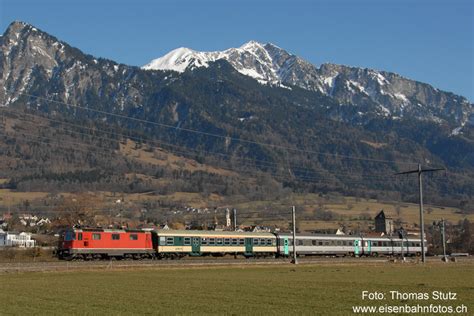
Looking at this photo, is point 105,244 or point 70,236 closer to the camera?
point 70,236

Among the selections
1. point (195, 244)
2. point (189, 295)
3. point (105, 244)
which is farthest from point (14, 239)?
point (189, 295)

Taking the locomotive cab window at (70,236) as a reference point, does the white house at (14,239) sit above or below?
below

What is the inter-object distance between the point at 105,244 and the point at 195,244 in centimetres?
1413

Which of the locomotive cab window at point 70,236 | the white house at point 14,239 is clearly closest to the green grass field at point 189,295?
the locomotive cab window at point 70,236

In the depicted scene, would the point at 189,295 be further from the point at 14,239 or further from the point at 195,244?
the point at 14,239

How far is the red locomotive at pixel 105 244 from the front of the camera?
292ft

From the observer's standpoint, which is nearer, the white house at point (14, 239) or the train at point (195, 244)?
the train at point (195, 244)

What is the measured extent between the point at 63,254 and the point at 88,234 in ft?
13.2

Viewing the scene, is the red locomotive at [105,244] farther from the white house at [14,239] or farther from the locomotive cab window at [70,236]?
the white house at [14,239]

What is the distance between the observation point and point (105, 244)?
9175 cm

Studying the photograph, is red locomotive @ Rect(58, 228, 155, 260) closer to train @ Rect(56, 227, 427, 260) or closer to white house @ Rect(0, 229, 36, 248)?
train @ Rect(56, 227, 427, 260)

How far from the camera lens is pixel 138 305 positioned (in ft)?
130

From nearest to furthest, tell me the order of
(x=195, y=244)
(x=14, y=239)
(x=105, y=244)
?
1. (x=105, y=244)
2. (x=195, y=244)
3. (x=14, y=239)

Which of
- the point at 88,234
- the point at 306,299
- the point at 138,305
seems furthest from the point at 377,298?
the point at 88,234
